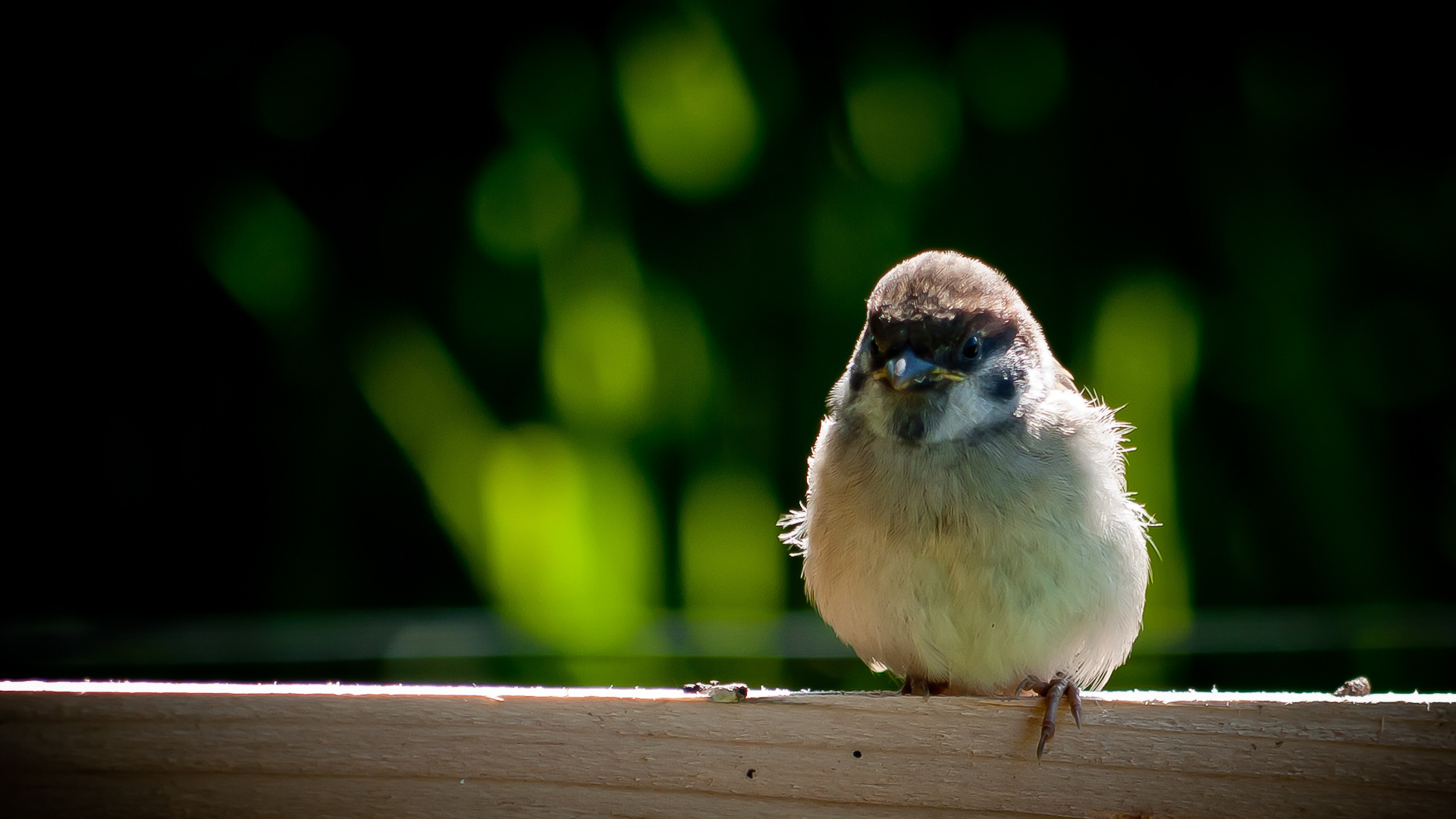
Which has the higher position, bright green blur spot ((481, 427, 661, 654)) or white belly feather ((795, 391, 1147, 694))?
white belly feather ((795, 391, 1147, 694))

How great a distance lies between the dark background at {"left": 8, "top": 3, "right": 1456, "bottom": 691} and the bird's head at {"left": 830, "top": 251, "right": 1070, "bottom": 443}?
1.06 meters

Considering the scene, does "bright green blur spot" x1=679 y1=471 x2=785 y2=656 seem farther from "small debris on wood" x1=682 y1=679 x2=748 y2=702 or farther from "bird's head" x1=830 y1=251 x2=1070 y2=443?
"small debris on wood" x1=682 y1=679 x2=748 y2=702

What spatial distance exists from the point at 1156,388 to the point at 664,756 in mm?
2085

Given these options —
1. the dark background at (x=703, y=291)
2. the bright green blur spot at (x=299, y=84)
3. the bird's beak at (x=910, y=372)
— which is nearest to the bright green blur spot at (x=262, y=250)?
the dark background at (x=703, y=291)

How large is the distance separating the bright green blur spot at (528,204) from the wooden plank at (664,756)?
6.11 ft

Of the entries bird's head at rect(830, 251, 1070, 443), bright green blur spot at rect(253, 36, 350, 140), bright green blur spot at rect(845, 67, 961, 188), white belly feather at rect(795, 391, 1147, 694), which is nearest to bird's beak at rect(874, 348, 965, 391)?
bird's head at rect(830, 251, 1070, 443)

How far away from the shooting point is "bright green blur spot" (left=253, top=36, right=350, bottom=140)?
2990 mm

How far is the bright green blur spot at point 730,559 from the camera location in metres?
2.86

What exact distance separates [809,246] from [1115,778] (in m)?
1.93

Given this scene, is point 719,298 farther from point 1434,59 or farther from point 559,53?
point 1434,59

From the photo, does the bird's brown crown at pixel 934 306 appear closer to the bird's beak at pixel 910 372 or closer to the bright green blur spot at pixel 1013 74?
the bird's beak at pixel 910 372

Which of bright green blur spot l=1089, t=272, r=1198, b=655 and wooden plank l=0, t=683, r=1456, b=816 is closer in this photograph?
wooden plank l=0, t=683, r=1456, b=816

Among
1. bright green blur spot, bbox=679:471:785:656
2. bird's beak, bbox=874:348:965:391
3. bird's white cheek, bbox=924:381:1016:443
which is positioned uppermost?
bird's beak, bbox=874:348:965:391

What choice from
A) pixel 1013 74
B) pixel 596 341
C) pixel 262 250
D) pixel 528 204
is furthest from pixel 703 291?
pixel 262 250
